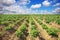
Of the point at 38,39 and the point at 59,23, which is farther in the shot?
the point at 59,23

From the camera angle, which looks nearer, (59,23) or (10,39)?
(10,39)

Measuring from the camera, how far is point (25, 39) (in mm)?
11281

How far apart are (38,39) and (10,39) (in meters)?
2.54

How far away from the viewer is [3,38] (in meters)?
11.2

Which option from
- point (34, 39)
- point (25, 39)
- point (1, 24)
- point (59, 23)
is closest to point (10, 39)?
point (25, 39)

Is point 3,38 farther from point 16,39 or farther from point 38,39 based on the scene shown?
point 38,39

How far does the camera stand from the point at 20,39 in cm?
1101

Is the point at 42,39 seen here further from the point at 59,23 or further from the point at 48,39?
the point at 59,23

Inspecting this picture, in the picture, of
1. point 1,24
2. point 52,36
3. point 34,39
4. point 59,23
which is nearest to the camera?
point 34,39

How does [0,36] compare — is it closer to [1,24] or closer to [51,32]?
[51,32]

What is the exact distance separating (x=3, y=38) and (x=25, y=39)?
200cm

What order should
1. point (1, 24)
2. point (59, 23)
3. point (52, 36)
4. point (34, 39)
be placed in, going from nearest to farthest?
point (34, 39) < point (52, 36) < point (1, 24) < point (59, 23)

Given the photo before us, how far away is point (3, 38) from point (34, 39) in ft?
9.24

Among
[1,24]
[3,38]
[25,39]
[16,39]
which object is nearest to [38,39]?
[25,39]
